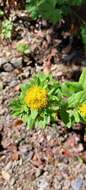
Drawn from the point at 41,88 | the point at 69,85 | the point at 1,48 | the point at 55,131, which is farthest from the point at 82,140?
the point at 1,48

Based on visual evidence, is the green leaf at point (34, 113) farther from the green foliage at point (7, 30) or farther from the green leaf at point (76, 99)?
the green foliage at point (7, 30)

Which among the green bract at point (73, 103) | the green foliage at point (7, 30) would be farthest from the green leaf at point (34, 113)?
the green foliage at point (7, 30)

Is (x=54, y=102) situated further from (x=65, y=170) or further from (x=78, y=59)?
(x=78, y=59)

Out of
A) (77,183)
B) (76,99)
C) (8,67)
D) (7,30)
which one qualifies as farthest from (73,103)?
(7,30)

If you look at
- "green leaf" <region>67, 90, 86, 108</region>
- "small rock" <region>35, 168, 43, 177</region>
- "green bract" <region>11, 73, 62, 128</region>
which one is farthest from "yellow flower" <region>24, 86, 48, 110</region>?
"small rock" <region>35, 168, 43, 177</region>

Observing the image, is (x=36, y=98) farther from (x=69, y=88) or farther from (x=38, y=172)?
(x=38, y=172)

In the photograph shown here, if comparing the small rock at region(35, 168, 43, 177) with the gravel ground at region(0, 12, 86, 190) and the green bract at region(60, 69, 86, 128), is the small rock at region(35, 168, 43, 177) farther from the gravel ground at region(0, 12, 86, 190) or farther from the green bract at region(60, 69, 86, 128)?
the green bract at region(60, 69, 86, 128)
